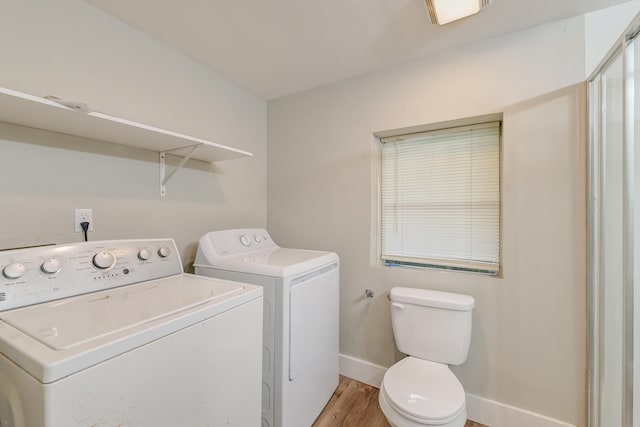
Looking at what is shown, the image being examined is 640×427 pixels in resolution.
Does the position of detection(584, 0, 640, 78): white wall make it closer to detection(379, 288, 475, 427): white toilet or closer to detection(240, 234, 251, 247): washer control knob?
detection(379, 288, 475, 427): white toilet

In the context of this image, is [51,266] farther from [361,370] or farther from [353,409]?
[361,370]

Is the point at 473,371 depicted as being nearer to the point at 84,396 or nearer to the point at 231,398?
the point at 231,398

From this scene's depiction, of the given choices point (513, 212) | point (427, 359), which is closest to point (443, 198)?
point (513, 212)

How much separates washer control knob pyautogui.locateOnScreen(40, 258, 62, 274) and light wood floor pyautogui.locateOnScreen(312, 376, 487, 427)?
153cm

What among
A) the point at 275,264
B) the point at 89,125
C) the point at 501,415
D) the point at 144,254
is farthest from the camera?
the point at 501,415

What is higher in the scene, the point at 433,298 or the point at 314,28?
the point at 314,28

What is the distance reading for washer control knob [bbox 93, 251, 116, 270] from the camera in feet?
3.67

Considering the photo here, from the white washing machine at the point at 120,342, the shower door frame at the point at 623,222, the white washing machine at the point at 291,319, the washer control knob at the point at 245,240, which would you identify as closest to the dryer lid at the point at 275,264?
the white washing machine at the point at 291,319

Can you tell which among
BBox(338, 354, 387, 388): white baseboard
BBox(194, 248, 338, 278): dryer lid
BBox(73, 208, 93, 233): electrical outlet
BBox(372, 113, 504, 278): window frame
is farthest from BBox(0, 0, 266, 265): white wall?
BBox(338, 354, 387, 388): white baseboard

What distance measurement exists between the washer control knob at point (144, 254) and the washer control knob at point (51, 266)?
287 millimetres

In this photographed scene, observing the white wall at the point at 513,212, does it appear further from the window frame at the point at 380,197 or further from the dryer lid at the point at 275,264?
the dryer lid at the point at 275,264

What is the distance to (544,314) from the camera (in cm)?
146

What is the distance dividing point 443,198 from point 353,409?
1488mm

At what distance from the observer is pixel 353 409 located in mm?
1719
